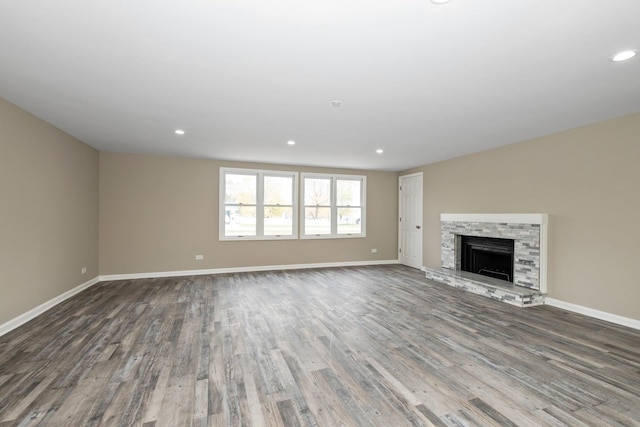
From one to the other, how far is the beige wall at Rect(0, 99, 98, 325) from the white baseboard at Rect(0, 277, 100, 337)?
0.18ft

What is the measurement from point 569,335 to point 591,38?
2.96 meters

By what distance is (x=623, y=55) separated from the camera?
85.1 inches

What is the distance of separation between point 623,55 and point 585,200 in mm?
2391

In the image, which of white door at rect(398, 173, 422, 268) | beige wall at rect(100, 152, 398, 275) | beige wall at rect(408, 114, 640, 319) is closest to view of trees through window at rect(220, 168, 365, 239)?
beige wall at rect(100, 152, 398, 275)

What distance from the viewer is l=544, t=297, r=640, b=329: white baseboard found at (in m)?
3.41

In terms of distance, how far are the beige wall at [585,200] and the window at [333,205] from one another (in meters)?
3.10

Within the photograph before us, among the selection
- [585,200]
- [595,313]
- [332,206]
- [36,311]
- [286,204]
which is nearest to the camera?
[36,311]

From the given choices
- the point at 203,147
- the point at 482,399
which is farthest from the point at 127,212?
the point at 482,399

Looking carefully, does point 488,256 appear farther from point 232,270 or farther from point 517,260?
point 232,270

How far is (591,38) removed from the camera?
1.95 metres

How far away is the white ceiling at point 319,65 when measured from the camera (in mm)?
1733

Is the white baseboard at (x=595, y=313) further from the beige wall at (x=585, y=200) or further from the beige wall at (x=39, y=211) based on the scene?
the beige wall at (x=39, y=211)

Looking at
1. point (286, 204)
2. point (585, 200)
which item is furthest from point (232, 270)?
point (585, 200)

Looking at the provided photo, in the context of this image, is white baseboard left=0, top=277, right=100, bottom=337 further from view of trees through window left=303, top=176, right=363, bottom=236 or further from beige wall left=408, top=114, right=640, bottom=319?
beige wall left=408, top=114, right=640, bottom=319
